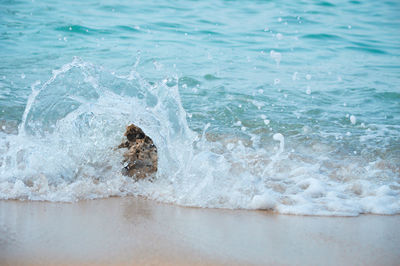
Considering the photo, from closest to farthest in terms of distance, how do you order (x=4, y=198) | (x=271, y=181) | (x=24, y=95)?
(x=4, y=198), (x=271, y=181), (x=24, y=95)

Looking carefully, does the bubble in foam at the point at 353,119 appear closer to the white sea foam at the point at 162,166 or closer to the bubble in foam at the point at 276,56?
the white sea foam at the point at 162,166

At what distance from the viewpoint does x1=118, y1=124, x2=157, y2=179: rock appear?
152 inches

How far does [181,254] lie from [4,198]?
58.3 inches

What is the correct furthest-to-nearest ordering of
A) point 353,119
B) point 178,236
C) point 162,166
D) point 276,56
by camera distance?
point 276,56 → point 353,119 → point 162,166 → point 178,236

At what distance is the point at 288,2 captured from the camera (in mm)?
13070

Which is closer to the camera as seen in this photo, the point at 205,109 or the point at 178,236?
the point at 178,236

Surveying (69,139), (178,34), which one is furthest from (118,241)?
(178,34)

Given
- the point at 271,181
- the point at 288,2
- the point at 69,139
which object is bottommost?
the point at 271,181

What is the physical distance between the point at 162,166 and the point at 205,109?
6.80 feet

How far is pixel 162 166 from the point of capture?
12.5 ft

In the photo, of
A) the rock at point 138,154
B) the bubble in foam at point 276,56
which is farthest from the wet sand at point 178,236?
the bubble in foam at point 276,56

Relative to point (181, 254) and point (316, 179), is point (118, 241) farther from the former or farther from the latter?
point (316, 179)

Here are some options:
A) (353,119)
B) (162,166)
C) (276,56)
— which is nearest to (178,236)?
(162,166)

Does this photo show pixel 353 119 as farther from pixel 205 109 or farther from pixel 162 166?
pixel 162 166
